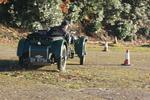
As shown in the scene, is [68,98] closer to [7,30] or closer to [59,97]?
[59,97]

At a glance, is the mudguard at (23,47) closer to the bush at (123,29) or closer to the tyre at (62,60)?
the tyre at (62,60)

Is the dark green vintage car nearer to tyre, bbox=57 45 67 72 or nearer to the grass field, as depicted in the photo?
tyre, bbox=57 45 67 72

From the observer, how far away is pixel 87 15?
3988 cm

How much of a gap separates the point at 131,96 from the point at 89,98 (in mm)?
1192

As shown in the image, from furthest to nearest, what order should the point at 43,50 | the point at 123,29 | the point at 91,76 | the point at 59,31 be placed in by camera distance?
the point at 123,29
the point at 59,31
the point at 43,50
the point at 91,76

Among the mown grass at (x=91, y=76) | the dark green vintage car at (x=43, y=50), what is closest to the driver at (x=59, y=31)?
the dark green vintage car at (x=43, y=50)

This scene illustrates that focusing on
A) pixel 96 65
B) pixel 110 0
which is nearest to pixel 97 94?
pixel 96 65

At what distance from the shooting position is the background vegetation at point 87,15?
34344 millimetres

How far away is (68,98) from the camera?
12.9 m

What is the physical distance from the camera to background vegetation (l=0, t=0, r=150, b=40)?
34344 millimetres

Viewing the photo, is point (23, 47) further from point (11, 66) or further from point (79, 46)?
point (79, 46)

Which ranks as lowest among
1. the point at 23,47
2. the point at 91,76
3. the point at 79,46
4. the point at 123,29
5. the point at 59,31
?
the point at 91,76

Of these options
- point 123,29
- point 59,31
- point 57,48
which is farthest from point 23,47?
point 123,29

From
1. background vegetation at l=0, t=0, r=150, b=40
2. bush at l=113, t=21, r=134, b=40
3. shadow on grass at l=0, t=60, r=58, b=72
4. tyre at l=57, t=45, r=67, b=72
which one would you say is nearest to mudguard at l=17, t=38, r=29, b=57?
shadow on grass at l=0, t=60, r=58, b=72
